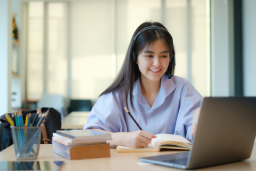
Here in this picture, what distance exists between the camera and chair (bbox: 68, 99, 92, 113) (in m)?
5.61

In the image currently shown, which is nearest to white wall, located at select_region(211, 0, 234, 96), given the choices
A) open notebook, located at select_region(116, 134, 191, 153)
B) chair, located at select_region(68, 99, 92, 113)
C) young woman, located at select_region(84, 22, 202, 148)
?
chair, located at select_region(68, 99, 92, 113)

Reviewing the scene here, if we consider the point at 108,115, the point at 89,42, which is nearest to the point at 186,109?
the point at 108,115

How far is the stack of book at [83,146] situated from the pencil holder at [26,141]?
3.8 inches

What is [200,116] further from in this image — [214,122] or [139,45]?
[139,45]

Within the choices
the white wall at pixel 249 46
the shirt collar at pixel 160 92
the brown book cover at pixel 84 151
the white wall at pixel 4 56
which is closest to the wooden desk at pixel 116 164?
the brown book cover at pixel 84 151

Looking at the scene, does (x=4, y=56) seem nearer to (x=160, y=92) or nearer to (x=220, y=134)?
(x=160, y=92)

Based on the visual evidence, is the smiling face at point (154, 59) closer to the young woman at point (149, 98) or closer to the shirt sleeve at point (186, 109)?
the young woman at point (149, 98)

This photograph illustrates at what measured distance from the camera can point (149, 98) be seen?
1.55 m

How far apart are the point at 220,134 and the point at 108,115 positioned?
2.42 ft

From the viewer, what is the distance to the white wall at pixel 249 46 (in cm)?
397

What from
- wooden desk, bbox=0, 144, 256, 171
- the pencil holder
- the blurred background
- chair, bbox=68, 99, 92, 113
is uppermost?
the blurred background

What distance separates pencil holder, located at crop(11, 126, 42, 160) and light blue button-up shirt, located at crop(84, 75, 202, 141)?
534 millimetres

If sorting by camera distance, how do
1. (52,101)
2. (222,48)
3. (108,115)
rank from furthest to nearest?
(52,101), (222,48), (108,115)

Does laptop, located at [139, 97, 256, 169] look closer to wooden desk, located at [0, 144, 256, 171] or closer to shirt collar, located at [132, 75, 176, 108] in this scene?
Answer: wooden desk, located at [0, 144, 256, 171]
